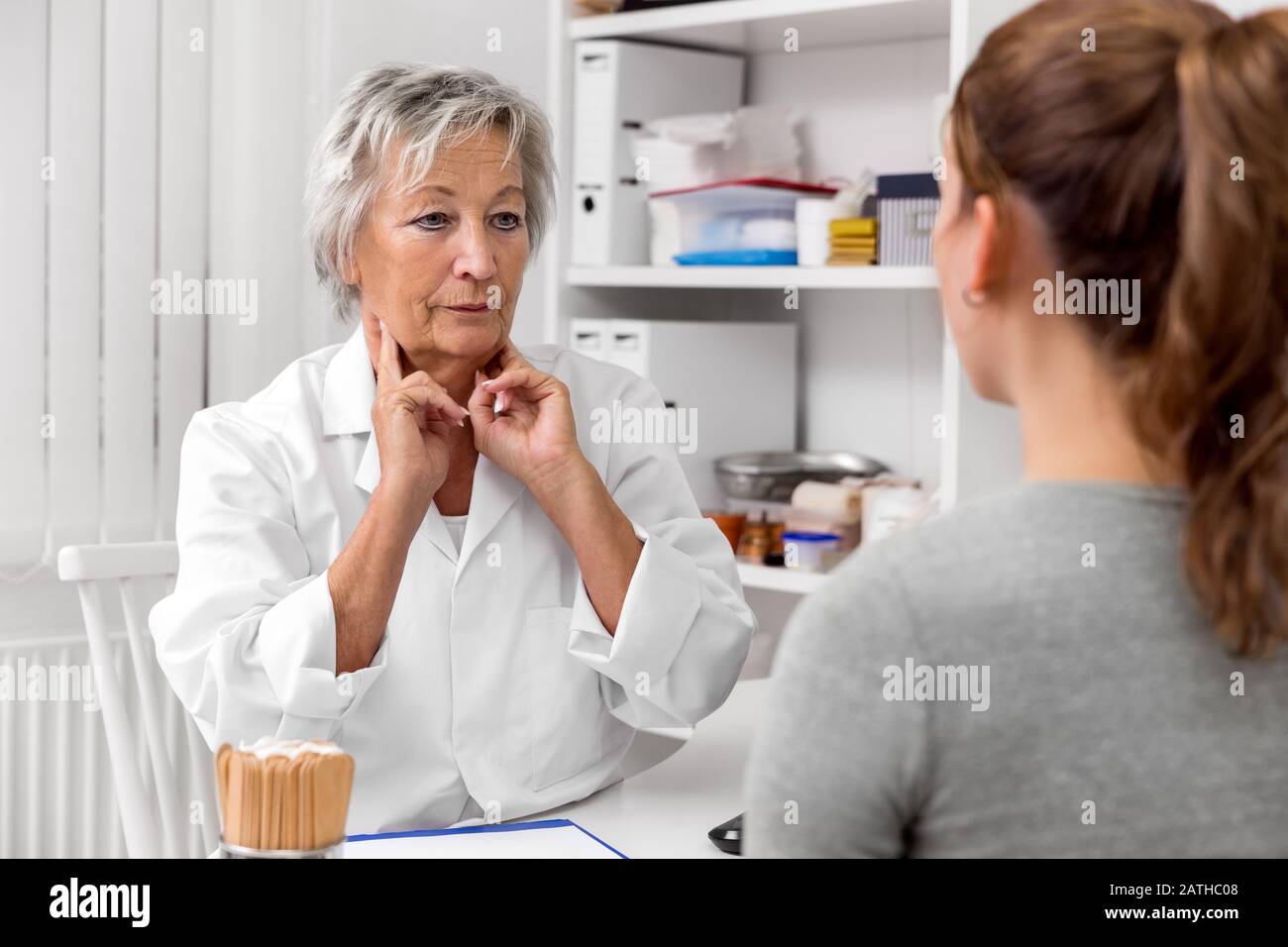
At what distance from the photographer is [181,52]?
2514mm

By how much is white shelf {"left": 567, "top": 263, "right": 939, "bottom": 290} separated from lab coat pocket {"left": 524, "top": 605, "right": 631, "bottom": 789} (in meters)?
0.95

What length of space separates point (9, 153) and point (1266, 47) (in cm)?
217

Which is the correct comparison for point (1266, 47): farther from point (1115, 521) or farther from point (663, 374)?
point (663, 374)

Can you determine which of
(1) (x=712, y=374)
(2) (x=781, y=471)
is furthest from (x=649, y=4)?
(2) (x=781, y=471)

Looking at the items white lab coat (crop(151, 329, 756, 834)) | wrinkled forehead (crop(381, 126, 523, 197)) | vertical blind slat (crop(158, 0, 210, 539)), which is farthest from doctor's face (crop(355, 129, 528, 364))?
vertical blind slat (crop(158, 0, 210, 539))

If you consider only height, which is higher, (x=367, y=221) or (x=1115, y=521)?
(x=367, y=221)

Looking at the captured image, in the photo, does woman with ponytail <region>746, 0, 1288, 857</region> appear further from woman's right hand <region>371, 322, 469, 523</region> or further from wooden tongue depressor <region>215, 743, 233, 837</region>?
woman's right hand <region>371, 322, 469, 523</region>

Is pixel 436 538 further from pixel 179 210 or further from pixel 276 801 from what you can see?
pixel 179 210

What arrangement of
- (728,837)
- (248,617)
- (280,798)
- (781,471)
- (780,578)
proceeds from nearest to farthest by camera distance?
(280,798) < (728,837) < (248,617) < (780,578) < (781,471)

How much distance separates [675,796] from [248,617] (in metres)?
0.49

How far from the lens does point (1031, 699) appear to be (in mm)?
646

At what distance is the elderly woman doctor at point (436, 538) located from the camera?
1.46 m

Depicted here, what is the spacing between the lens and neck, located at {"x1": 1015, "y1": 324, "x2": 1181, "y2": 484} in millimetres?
670
